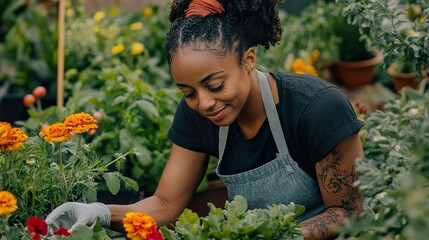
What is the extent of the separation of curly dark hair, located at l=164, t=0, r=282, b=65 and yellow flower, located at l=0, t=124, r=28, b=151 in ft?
1.62

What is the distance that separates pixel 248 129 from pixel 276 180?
188mm

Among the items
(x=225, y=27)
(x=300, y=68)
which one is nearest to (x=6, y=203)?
(x=225, y=27)

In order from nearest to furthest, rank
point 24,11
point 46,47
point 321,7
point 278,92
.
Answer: point 278,92, point 321,7, point 46,47, point 24,11

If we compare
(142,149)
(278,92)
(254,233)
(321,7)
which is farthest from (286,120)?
(321,7)

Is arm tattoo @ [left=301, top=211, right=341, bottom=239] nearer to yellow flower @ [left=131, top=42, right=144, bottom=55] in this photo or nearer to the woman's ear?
the woman's ear

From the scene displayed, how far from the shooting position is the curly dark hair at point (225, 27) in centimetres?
218

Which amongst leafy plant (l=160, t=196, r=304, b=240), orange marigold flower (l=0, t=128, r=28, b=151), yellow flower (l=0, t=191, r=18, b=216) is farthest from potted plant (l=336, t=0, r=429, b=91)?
yellow flower (l=0, t=191, r=18, b=216)

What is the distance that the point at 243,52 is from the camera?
225 centimetres

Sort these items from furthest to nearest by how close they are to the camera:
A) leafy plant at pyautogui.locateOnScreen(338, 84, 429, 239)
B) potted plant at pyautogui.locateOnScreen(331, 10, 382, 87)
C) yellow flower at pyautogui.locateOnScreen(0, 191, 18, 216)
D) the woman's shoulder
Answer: potted plant at pyautogui.locateOnScreen(331, 10, 382, 87)
the woman's shoulder
yellow flower at pyautogui.locateOnScreen(0, 191, 18, 216)
leafy plant at pyautogui.locateOnScreen(338, 84, 429, 239)

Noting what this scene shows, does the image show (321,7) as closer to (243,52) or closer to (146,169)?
(146,169)

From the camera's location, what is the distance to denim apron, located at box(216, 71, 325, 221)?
239 cm

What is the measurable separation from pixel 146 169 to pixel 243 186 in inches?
26.9

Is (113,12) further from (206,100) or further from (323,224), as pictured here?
(323,224)

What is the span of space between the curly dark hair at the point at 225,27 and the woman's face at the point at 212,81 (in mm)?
28
